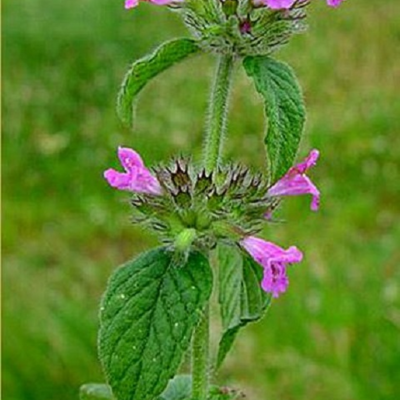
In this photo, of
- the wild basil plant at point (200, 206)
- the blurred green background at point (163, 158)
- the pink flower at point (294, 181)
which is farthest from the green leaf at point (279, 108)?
the blurred green background at point (163, 158)

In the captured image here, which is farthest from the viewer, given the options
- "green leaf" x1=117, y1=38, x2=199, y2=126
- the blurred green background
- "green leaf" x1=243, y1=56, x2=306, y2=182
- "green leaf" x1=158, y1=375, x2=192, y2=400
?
the blurred green background

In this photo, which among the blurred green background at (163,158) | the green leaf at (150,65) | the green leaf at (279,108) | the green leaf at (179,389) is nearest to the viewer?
the green leaf at (279,108)

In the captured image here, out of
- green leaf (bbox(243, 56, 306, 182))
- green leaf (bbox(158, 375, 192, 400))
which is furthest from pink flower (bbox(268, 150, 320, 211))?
green leaf (bbox(158, 375, 192, 400))

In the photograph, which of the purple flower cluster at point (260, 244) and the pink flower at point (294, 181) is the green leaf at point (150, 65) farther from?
the pink flower at point (294, 181)

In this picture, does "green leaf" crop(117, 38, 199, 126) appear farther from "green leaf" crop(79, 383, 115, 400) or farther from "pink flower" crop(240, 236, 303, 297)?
"green leaf" crop(79, 383, 115, 400)

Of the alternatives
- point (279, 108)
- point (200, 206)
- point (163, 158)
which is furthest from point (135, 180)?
point (163, 158)

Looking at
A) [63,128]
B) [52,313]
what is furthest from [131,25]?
[52,313]
